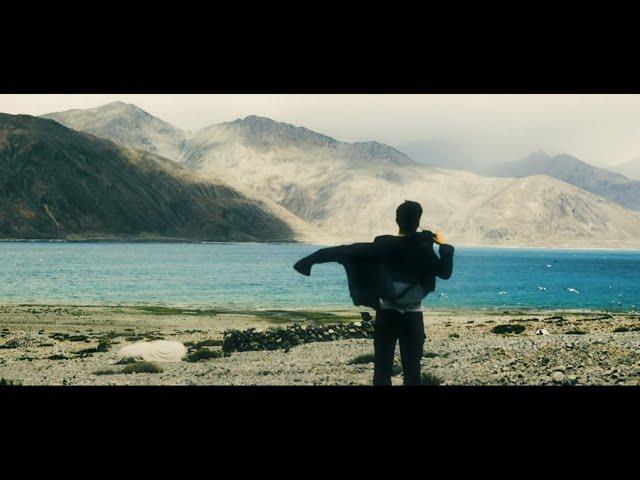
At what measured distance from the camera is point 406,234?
5082mm

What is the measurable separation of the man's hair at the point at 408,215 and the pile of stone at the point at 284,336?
29.5 feet

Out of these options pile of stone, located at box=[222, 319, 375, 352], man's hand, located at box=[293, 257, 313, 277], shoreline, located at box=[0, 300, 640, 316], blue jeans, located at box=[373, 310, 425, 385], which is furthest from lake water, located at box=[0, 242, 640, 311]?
man's hand, located at box=[293, 257, 313, 277]

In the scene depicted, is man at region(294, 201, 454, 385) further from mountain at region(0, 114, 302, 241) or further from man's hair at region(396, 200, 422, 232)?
mountain at region(0, 114, 302, 241)

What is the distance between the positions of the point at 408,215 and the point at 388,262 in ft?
1.35

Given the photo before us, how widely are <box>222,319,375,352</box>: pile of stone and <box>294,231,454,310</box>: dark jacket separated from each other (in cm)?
852

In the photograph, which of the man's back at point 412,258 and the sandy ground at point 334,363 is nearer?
the man's back at point 412,258

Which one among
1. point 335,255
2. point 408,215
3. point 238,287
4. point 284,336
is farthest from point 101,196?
point 408,215

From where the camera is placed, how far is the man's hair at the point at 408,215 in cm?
501

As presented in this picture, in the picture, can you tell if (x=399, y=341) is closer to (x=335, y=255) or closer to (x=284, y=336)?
(x=335, y=255)

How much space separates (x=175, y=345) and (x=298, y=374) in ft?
9.97

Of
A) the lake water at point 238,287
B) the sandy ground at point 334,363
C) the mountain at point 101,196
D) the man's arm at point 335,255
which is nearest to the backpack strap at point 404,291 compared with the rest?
the man's arm at point 335,255

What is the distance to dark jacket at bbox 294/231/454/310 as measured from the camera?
5.04 meters

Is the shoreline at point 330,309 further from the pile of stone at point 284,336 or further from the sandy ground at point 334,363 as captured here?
the pile of stone at point 284,336
